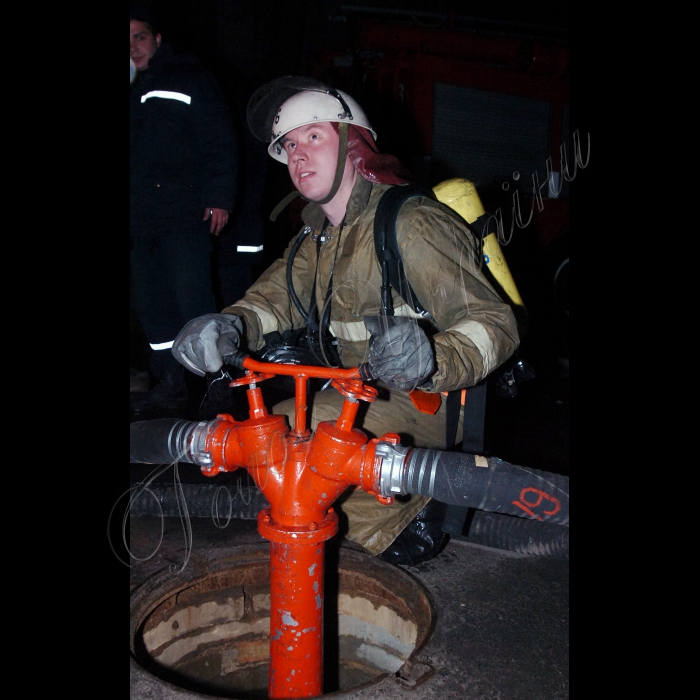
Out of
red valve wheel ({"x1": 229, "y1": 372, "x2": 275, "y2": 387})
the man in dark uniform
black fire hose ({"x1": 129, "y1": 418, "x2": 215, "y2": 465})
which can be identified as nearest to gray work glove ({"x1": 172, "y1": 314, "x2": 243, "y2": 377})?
red valve wheel ({"x1": 229, "y1": 372, "x2": 275, "y2": 387})

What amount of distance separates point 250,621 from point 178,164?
261 centimetres

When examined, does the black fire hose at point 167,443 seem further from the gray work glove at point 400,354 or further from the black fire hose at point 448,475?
the gray work glove at point 400,354

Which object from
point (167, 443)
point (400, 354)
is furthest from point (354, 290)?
point (167, 443)

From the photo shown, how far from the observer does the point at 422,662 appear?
5.04 feet

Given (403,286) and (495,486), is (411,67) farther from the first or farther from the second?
(495,486)

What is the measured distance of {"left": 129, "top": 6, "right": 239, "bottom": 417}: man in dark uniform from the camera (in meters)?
3.43

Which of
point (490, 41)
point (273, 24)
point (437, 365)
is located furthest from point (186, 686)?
point (273, 24)

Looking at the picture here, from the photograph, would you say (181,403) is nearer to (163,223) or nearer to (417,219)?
(163,223)

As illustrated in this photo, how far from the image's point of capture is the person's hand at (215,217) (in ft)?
11.5

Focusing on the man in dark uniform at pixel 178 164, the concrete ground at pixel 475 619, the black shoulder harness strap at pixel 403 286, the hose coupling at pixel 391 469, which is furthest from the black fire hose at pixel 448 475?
the man in dark uniform at pixel 178 164

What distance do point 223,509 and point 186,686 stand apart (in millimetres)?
651

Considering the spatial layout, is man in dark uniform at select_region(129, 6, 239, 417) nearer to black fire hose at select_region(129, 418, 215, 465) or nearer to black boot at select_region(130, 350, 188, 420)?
black boot at select_region(130, 350, 188, 420)

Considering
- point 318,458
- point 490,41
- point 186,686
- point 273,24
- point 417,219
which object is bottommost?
point 186,686

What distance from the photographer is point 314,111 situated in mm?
2055
